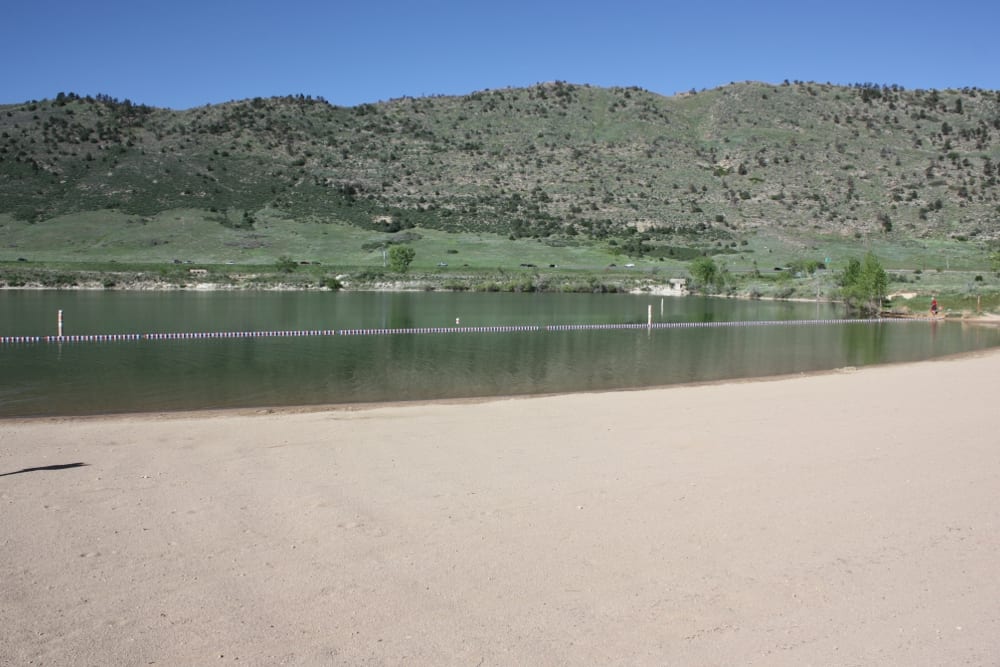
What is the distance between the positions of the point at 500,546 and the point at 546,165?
93.1 m

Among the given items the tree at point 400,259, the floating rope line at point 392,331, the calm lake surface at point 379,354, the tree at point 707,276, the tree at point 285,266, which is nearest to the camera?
the calm lake surface at point 379,354

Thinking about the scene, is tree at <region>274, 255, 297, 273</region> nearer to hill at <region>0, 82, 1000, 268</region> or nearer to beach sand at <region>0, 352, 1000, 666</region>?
hill at <region>0, 82, 1000, 268</region>

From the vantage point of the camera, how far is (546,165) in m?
96.4

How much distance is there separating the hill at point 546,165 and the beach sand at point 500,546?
6748 cm

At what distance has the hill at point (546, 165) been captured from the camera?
3211 inches

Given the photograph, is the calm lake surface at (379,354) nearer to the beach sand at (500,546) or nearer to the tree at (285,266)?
the beach sand at (500,546)

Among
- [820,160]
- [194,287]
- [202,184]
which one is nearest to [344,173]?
[202,184]

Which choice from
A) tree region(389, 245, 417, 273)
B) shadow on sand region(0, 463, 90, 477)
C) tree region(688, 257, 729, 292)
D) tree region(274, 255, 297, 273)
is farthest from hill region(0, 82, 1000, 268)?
shadow on sand region(0, 463, 90, 477)

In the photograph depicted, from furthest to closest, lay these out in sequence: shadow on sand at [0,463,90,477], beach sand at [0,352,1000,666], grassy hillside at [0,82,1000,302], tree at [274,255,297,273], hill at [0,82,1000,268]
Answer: hill at [0,82,1000,268] → grassy hillside at [0,82,1000,302] → tree at [274,255,297,273] → shadow on sand at [0,463,90,477] → beach sand at [0,352,1000,666]

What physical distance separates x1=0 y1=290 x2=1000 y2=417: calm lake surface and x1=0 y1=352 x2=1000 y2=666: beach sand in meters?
4.88

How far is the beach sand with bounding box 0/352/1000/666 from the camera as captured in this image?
4.68 metres

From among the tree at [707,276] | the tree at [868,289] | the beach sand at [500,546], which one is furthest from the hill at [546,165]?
the beach sand at [500,546]

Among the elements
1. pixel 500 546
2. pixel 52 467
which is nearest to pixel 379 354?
pixel 52 467

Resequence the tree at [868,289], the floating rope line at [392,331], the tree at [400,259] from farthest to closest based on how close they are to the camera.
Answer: the tree at [400,259], the tree at [868,289], the floating rope line at [392,331]
